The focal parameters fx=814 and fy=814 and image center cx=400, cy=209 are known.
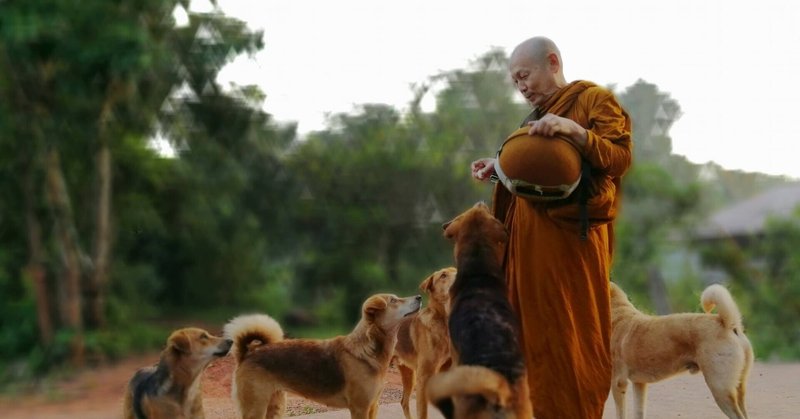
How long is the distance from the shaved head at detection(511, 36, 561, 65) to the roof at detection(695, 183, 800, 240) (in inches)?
443

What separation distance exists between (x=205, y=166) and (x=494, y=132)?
4890mm

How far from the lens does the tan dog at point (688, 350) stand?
5.51 meters

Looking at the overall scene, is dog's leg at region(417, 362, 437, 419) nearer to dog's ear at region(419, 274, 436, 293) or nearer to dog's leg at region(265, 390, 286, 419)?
dog's ear at region(419, 274, 436, 293)

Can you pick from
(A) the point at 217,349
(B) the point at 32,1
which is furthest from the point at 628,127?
(B) the point at 32,1

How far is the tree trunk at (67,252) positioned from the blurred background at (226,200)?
0.03m

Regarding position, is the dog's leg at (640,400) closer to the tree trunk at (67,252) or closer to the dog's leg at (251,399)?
the dog's leg at (251,399)

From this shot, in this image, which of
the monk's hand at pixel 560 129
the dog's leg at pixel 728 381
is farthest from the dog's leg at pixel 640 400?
the monk's hand at pixel 560 129

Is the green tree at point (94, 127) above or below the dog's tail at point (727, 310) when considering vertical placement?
above

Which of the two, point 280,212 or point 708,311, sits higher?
point 280,212

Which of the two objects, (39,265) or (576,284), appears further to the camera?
(39,265)

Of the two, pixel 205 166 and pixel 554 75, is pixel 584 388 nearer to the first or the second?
pixel 554 75

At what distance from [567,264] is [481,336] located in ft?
2.04

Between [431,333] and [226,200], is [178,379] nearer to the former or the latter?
[431,333]

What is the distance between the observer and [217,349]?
15.6ft
